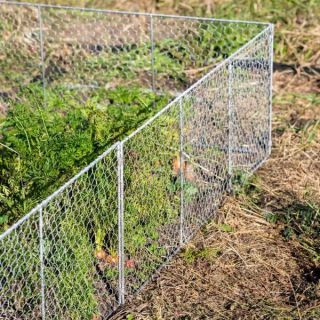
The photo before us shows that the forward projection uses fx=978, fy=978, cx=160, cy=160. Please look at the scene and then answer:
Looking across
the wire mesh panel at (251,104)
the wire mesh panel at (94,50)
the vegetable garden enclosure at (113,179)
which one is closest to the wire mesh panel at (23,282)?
the vegetable garden enclosure at (113,179)

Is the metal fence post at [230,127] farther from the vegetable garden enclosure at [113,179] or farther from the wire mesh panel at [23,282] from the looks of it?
the wire mesh panel at [23,282]

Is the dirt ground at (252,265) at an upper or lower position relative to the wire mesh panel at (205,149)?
lower

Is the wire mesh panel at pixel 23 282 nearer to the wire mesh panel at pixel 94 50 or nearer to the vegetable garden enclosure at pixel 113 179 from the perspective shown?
the vegetable garden enclosure at pixel 113 179

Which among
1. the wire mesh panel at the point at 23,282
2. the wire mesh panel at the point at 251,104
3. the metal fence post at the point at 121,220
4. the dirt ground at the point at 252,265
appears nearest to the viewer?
the wire mesh panel at the point at 23,282

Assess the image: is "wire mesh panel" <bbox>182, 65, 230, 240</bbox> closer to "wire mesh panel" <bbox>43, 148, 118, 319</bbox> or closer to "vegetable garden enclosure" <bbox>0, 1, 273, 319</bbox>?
"vegetable garden enclosure" <bbox>0, 1, 273, 319</bbox>

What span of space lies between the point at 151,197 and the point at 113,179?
479mm

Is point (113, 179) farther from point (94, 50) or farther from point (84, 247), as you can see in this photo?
point (94, 50)

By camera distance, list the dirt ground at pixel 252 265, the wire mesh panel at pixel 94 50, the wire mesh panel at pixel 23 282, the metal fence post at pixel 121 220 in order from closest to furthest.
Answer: the wire mesh panel at pixel 23 282 < the metal fence post at pixel 121 220 < the dirt ground at pixel 252 265 < the wire mesh panel at pixel 94 50

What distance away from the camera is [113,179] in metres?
6.21

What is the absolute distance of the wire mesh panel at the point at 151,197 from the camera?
6387 millimetres

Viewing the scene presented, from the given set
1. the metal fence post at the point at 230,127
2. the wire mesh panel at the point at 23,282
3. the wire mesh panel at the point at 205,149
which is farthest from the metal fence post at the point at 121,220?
the metal fence post at the point at 230,127

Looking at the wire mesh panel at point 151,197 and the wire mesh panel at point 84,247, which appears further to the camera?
the wire mesh panel at point 151,197

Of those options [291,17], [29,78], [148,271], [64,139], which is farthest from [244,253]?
[291,17]

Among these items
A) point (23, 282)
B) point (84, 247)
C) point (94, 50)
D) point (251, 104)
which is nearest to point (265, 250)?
point (251, 104)
